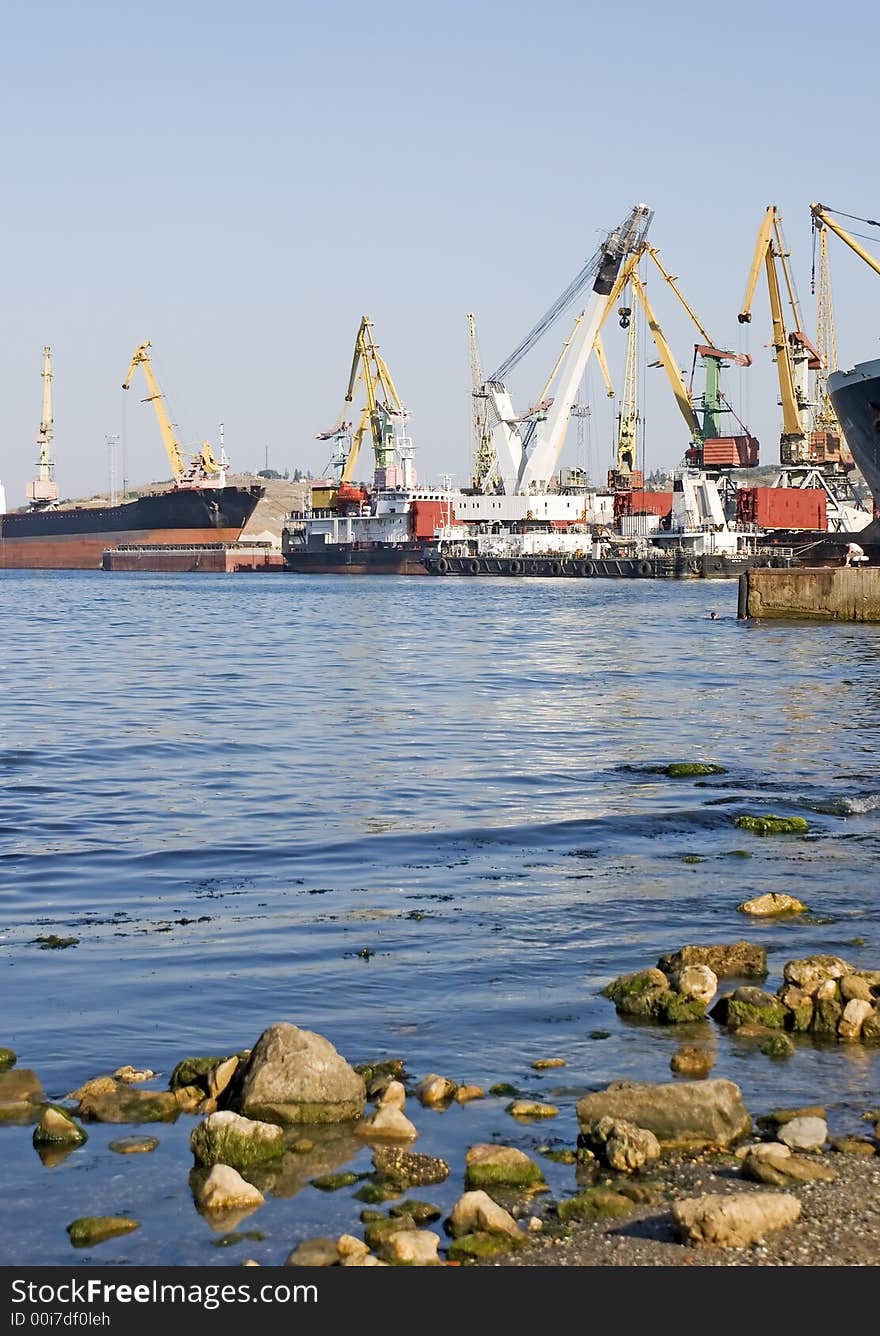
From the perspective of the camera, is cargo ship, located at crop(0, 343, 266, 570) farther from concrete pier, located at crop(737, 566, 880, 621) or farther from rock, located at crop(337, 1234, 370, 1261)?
rock, located at crop(337, 1234, 370, 1261)

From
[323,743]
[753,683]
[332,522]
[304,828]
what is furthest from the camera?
[332,522]

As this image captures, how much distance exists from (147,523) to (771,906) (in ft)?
530

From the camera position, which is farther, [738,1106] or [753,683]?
[753,683]

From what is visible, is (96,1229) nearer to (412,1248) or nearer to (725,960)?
(412,1248)

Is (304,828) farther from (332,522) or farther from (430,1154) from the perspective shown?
(332,522)

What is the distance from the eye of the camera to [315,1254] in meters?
6.98

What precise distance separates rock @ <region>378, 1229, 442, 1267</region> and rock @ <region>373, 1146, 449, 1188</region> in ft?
2.85

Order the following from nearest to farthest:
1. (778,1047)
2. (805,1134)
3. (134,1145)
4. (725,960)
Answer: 1. (805,1134)
2. (134,1145)
3. (778,1047)
4. (725,960)

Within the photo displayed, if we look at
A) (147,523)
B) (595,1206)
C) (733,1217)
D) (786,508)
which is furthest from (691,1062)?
(147,523)

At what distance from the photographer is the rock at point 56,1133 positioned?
8.52 m

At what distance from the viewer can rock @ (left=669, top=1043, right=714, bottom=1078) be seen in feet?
31.3
